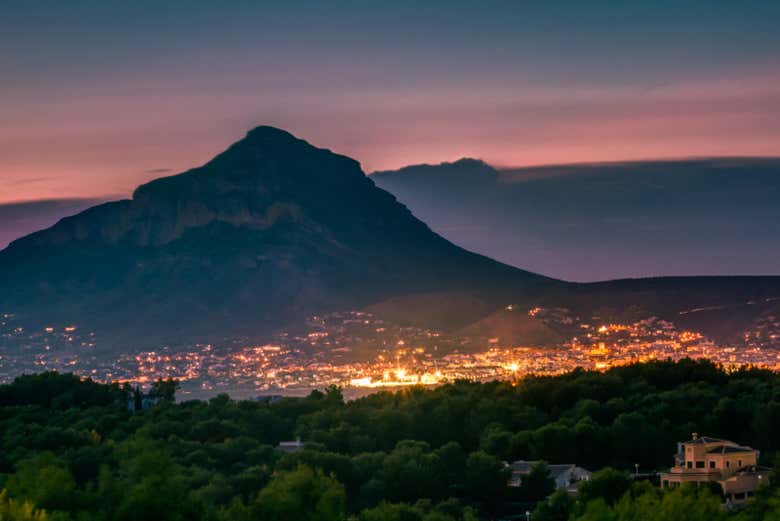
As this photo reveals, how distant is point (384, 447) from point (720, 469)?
60.3ft

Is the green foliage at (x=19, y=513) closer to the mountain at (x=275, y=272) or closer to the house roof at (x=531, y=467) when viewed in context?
the house roof at (x=531, y=467)

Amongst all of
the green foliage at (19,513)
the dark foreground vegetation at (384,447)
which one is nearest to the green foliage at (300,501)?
the dark foreground vegetation at (384,447)

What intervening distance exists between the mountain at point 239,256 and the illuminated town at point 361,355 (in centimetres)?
517

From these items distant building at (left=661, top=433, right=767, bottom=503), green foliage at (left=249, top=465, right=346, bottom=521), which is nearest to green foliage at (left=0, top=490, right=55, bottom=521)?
green foliage at (left=249, top=465, right=346, bottom=521)

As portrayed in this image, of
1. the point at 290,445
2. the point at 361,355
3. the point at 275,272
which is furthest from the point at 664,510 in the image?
the point at 275,272

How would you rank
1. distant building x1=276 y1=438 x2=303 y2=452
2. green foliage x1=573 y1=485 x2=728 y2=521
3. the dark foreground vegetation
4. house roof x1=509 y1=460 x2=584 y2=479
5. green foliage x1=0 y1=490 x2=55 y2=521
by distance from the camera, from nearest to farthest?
green foliage x1=0 y1=490 x2=55 y2=521 → green foliage x1=573 y1=485 x2=728 y2=521 → the dark foreground vegetation → house roof x1=509 y1=460 x2=584 y2=479 → distant building x1=276 y1=438 x2=303 y2=452

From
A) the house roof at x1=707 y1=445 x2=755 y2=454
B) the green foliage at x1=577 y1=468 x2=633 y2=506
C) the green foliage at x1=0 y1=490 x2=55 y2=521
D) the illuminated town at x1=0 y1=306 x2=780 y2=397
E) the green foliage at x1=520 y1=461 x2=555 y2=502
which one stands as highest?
the illuminated town at x1=0 y1=306 x2=780 y2=397

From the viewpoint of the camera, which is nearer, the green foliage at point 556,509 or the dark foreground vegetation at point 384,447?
the dark foreground vegetation at point 384,447

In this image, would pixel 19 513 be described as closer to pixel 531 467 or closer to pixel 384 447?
pixel 531 467

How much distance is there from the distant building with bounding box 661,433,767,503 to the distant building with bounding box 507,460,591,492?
3379 mm

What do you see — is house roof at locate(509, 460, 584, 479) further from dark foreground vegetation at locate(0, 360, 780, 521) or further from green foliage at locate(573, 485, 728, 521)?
green foliage at locate(573, 485, 728, 521)

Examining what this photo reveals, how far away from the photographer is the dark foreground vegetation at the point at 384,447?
138 feet

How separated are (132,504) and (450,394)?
42999 mm

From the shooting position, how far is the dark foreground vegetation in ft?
138
